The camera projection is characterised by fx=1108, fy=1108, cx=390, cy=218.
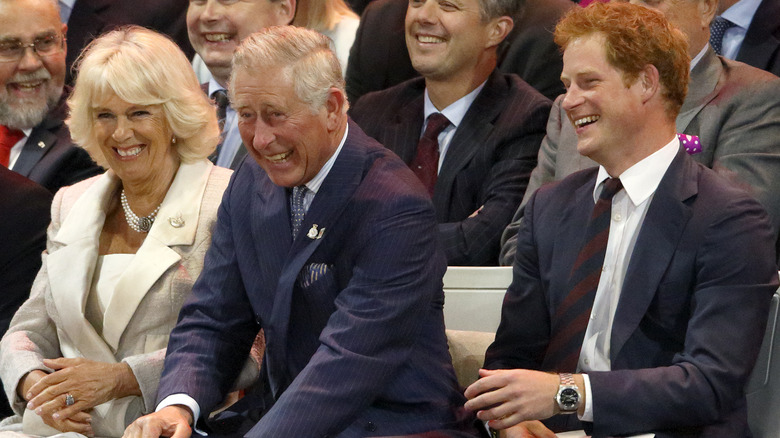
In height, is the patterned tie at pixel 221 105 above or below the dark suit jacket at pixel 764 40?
below

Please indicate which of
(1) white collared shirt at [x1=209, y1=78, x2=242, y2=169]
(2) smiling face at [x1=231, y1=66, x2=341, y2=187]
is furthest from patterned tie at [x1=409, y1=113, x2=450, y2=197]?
(2) smiling face at [x1=231, y1=66, x2=341, y2=187]

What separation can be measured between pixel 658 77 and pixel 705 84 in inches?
27.6

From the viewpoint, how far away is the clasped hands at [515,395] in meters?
2.41

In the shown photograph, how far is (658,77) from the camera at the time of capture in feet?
8.46

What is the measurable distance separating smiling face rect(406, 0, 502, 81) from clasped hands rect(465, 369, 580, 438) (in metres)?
1.56

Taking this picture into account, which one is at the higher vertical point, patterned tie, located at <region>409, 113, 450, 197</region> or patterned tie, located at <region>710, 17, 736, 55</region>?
patterned tie, located at <region>710, 17, 736, 55</region>

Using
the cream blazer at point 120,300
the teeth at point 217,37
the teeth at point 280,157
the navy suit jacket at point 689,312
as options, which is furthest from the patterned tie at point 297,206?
the teeth at point 217,37

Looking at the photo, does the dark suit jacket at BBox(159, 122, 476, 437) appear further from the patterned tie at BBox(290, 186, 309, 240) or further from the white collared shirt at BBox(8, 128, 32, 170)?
the white collared shirt at BBox(8, 128, 32, 170)

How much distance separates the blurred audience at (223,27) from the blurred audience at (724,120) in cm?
134

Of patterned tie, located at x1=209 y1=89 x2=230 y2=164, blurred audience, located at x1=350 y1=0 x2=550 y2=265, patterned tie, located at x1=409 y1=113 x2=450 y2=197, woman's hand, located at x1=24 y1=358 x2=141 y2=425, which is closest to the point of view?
woman's hand, located at x1=24 y1=358 x2=141 y2=425

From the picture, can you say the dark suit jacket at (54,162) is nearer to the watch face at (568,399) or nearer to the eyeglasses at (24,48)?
the eyeglasses at (24,48)

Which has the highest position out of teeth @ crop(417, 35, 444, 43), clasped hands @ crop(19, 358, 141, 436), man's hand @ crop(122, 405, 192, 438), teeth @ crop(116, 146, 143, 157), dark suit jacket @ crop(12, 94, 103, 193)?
teeth @ crop(417, 35, 444, 43)

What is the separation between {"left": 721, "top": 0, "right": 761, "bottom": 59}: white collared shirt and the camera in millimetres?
3785

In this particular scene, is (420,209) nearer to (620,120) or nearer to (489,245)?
(620,120)
